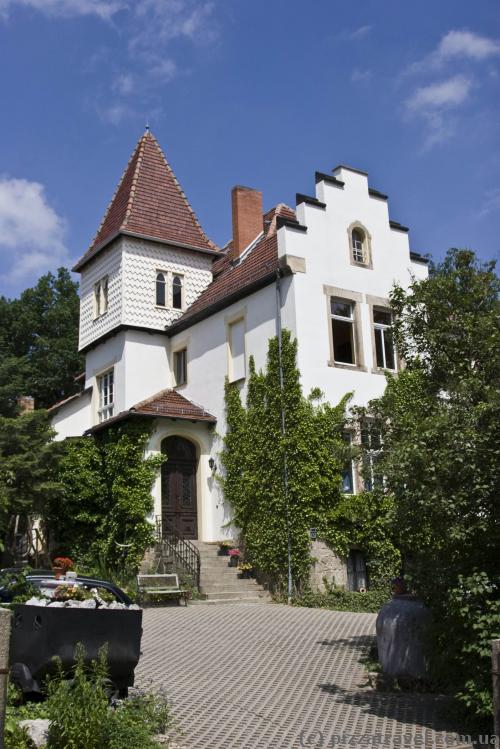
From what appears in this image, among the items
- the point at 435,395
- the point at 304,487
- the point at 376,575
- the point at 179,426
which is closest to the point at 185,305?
the point at 179,426

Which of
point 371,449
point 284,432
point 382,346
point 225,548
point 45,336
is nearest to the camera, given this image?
point 371,449

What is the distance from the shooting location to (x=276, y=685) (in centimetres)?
1002

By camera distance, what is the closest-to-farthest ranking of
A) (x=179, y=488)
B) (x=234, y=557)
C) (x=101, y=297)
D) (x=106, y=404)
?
(x=234, y=557) < (x=179, y=488) < (x=106, y=404) < (x=101, y=297)

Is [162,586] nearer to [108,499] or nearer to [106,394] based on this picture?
[108,499]

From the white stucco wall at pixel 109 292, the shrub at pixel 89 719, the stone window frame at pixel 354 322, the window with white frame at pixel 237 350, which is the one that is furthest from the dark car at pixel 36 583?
the white stucco wall at pixel 109 292

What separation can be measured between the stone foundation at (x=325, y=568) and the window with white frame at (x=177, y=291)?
10.2 metres

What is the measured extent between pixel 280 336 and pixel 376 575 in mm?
6469

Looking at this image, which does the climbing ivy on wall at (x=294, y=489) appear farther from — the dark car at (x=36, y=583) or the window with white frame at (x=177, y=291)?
the dark car at (x=36, y=583)

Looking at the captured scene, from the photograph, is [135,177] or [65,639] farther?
[135,177]

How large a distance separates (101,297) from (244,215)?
221 inches

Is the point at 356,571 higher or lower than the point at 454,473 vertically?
lower

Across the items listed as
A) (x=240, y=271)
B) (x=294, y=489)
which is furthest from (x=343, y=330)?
(x=294, y=489)

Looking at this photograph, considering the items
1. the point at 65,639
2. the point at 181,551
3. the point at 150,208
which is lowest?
the point at 65,639

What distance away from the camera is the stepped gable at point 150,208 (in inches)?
1024
